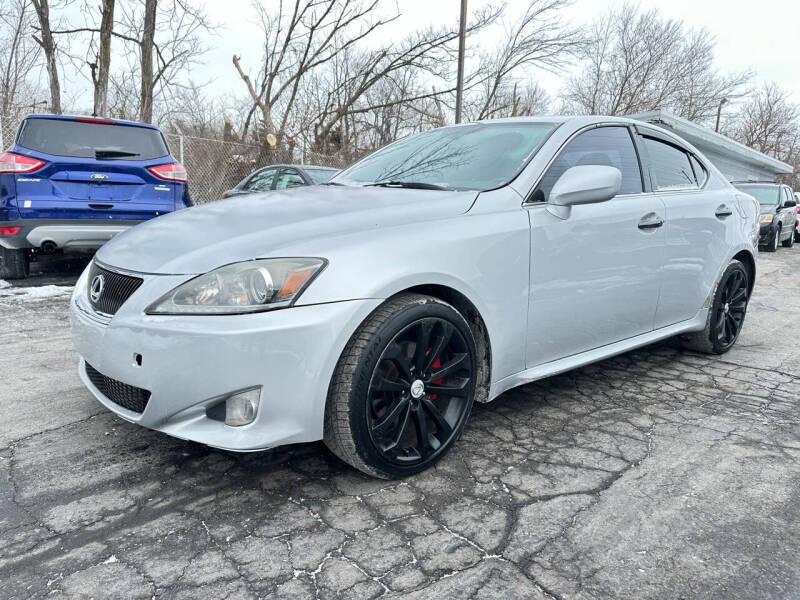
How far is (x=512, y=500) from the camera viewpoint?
2.17m

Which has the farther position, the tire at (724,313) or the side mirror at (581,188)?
the tire at (724,313)

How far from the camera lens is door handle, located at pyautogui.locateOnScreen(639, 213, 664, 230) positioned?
319cm

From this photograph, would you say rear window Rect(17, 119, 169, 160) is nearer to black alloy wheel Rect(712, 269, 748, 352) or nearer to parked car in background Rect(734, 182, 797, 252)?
black alloy wheel Rect(712, 269, 748, 352)

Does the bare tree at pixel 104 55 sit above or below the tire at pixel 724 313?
above

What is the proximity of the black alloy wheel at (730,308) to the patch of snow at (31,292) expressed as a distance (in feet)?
18.3

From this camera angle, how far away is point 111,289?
2.29 m

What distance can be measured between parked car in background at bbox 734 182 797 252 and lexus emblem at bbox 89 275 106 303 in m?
15.2

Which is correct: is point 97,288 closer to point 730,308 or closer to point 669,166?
point 669,166

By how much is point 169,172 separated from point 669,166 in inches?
180

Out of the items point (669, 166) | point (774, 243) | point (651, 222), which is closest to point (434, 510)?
point (651, 222)

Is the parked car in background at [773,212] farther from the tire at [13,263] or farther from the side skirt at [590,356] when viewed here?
the tire at [13,263]

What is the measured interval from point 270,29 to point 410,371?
21461 millimetres

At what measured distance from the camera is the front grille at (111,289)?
220cm

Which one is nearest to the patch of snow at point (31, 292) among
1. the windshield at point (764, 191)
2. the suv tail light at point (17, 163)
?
the suv tail light at point (17, 163)
